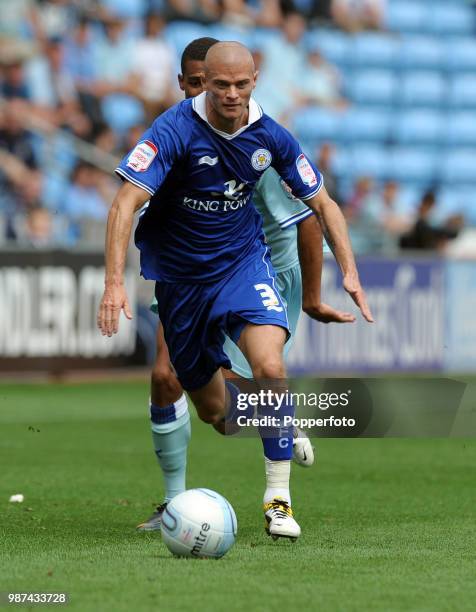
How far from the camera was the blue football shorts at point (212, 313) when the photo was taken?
6.46 meters

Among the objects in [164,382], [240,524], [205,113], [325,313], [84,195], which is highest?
[205,113]

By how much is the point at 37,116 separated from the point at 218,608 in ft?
46.1

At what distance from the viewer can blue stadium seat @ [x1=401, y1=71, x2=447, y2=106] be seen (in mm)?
24312

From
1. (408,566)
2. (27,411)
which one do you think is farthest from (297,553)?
(27,411)

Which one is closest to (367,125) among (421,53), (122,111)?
(421,53)

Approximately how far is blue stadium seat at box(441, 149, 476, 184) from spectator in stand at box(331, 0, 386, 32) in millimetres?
2731

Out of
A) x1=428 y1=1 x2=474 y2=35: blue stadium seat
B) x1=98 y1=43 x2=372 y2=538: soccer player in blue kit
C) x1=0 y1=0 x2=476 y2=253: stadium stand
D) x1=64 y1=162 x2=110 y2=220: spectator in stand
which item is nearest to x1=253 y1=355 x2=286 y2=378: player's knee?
x1=98 y1=43 x2=372 y2=538: soccer player in blue kit

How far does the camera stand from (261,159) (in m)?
6.47

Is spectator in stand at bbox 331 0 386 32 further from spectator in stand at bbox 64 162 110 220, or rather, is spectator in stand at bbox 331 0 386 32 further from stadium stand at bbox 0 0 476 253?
spectator in stand at bbox 64 162 110 220

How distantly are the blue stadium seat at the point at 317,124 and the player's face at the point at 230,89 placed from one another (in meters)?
15.8

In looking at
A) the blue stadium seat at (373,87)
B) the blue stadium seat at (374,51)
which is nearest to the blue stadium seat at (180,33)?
the blue stadium seat at (373,87)

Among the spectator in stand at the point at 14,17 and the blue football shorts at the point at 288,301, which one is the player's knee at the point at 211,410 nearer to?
the blue football shorts at the point at 288,301

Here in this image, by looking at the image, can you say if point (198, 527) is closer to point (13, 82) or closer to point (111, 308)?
point (111, 308)

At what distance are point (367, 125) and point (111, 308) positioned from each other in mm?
17957
